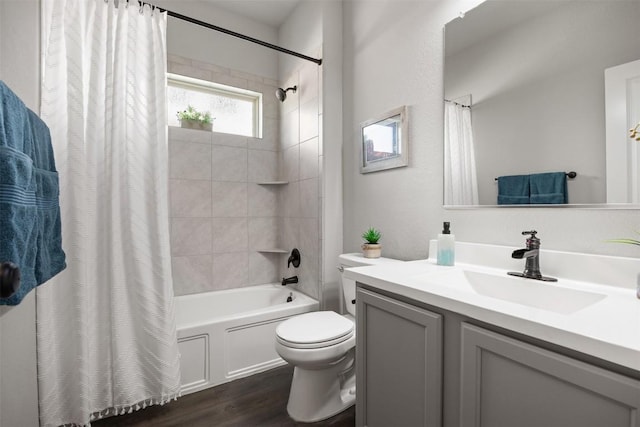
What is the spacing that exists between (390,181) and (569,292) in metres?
1.09

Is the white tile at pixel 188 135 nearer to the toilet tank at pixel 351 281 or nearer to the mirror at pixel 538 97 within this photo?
the toilet tank at pixel 351 281

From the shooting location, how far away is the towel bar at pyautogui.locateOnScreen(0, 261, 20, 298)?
45cm

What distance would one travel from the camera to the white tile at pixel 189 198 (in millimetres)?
2395

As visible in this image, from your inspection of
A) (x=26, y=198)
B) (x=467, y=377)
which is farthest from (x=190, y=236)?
(x=467, y=377)

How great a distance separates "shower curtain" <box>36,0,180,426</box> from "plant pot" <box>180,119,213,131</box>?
821mm

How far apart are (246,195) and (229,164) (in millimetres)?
303

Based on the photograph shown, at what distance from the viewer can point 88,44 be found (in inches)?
59.1

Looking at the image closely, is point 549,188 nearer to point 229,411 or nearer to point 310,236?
point 310,236

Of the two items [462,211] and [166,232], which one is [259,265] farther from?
[462,211]

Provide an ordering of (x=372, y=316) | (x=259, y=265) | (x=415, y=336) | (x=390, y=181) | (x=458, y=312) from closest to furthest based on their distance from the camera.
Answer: (x=458, y=312)
(x=415, y=336)
(x=372, y=316)
(x=390, y=181)
(x=259, y=265)

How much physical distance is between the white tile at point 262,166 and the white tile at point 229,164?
0.21ft

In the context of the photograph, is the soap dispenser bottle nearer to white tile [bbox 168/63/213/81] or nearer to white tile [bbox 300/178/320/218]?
white tile [bbox 300/178/320/218]

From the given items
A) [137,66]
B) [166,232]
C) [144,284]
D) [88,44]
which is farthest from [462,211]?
[88,44]

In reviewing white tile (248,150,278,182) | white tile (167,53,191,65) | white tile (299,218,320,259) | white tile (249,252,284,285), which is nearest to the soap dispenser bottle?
white tile (299,218,320,259)
